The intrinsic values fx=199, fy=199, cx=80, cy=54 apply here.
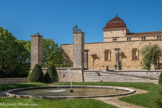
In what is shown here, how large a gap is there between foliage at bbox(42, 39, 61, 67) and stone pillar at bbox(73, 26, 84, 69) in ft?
56.8

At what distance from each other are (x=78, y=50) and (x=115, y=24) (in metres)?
33.3

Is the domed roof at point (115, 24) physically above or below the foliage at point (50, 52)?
above

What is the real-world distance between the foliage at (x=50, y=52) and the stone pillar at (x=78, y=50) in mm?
17301

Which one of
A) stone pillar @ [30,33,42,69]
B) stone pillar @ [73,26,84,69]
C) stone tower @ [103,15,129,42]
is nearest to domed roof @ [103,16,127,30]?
stone tower @ [103,15,129,42]

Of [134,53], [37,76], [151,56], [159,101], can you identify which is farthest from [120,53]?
[159,101]

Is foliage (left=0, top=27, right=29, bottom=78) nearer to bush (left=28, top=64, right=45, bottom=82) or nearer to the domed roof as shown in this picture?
bush (left=28, top=64, right=45, bottom=82)

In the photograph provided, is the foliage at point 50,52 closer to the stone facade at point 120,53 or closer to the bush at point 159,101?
the stone facade at point 120,53

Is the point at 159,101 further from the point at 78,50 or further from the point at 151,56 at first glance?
the point at 151,56

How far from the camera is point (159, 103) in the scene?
18.0 feet

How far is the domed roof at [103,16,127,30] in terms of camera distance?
173 ft

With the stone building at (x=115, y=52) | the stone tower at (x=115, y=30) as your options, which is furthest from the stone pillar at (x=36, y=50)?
the stone tower at (x=115, y=30)

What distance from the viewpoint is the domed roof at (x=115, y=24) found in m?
→ 52.8

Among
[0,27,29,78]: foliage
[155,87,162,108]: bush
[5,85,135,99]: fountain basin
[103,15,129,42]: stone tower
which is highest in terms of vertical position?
[103,15,129,42]: stone tower

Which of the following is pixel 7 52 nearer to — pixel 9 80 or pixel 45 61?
pixel 9 80
